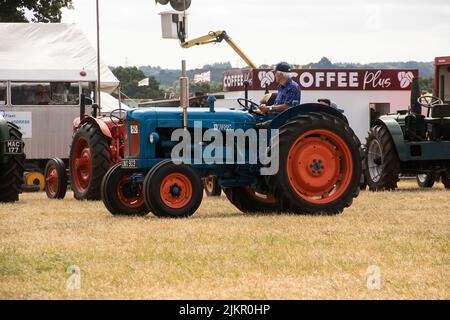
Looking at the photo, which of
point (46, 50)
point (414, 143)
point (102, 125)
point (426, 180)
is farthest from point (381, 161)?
point (46, 50)

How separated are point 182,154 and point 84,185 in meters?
4.74

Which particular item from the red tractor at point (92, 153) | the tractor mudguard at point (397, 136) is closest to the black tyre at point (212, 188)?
the red tractor at point (92, 153)

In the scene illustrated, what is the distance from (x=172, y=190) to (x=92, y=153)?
4329 millimetres

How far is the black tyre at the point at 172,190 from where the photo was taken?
12969mm

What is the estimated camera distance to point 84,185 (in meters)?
18.1

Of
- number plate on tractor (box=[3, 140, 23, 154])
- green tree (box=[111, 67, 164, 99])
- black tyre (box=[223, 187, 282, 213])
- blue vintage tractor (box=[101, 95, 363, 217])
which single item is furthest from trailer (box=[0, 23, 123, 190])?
green tree (box=[111, 67, 164, 99])

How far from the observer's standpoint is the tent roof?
24856mm

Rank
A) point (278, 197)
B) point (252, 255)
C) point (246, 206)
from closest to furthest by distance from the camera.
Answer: point (252, 255), point (278, 197), point (246, 206)

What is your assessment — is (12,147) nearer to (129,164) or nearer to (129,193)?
(129,193)

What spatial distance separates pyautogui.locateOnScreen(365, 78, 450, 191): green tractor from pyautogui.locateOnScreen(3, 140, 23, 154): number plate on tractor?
6.10 m

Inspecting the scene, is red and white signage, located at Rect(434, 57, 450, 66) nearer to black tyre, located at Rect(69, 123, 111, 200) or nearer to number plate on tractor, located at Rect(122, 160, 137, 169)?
black tyre, located at Rect(69, 123, 111, 200)
